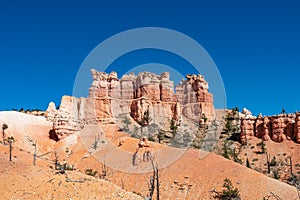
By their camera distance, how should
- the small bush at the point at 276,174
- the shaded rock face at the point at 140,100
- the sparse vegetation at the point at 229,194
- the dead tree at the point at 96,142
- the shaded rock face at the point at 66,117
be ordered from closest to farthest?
the sparse vegetation at the point at 229,194 → the small bush at the point at 276,174 → the dead tree at the point at 96,142 → the shaded rock face at the point at 66,117 → the shaded rock face at the point at 140,100

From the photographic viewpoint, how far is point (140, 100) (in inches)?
4213

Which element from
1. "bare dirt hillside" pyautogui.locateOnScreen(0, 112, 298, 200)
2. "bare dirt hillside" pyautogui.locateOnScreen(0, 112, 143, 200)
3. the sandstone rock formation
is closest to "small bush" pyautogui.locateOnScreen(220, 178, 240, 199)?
"bare dirt hillside" pyautogui.locateOnScreen(0, 112, 298, 200)

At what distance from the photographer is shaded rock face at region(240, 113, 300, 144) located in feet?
258

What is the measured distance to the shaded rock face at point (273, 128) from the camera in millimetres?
78750

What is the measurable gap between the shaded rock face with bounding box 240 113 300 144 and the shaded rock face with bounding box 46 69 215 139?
26399 millimetres

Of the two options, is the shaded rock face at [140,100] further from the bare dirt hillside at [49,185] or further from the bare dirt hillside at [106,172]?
the bare dirt hillside at [49,185]

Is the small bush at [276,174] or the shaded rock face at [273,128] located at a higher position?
the shaded rock face at [273,128]

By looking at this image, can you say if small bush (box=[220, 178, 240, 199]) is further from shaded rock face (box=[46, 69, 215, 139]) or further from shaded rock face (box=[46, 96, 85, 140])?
shaded rock face (box=[46, 69, 215, 139])

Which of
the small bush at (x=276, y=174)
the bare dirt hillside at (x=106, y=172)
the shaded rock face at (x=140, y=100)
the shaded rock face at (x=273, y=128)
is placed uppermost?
the shaded rock face at (x=140, y=100)

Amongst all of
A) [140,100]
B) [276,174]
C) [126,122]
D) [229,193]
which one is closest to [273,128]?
[276,174]

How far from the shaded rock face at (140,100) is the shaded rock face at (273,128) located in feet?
86.6

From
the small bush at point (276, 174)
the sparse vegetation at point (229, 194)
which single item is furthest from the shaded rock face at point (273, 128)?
the sparse vegetation at point (229, 194)

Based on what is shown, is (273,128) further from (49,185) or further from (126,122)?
(49,185)

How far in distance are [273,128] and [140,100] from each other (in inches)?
1591
